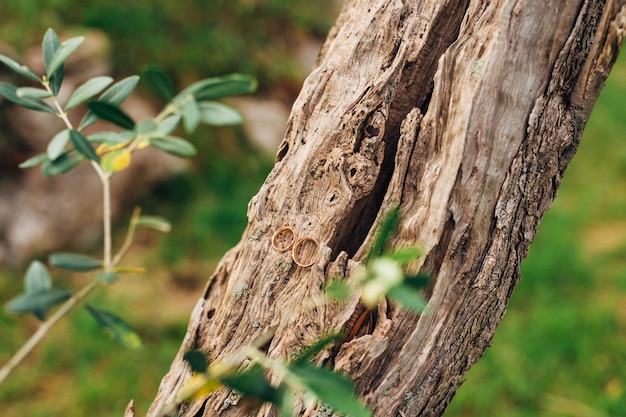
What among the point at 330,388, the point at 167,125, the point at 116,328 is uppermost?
the point at 167,125

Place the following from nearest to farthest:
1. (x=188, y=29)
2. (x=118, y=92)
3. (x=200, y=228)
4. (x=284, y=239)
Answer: (x=118, y=92) → (x=284, y=239) → (x=200, y=228) → (x=188, y=29)

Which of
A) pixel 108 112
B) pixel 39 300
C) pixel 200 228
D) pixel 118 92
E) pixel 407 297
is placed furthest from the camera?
pixel 200 228

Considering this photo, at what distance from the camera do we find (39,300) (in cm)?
70

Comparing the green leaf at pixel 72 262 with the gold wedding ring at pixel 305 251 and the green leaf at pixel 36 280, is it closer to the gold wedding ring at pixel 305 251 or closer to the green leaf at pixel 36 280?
the green leaf at pixel 36 280

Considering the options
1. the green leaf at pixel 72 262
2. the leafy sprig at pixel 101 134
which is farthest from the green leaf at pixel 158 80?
the green leaf at pixel 72 262

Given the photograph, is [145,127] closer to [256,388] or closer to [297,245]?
[297,245]

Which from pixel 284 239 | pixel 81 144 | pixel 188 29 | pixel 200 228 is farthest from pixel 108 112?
pixel 188 29

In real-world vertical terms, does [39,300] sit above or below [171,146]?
below

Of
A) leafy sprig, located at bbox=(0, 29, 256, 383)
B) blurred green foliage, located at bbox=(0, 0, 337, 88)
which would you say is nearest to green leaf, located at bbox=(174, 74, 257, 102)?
leafy sprig, located at bbox=(0, 29, 256, 383)

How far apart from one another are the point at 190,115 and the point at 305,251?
1.09 feet

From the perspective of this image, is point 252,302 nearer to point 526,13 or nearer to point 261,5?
point 526,13

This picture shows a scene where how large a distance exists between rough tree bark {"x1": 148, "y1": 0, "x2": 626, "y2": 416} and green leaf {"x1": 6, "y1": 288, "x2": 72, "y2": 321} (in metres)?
0.38

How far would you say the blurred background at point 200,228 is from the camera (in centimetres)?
231

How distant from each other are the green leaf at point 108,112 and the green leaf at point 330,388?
42 cm
